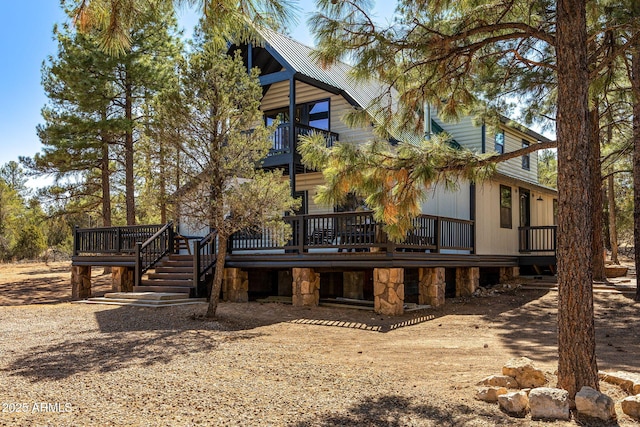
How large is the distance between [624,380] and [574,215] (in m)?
1.80

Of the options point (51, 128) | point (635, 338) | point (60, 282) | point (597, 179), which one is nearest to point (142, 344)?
point (635, 338)

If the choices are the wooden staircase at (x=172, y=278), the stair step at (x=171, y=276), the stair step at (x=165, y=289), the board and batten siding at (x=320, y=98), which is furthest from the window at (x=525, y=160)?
the stair step at (x=165, y=289)

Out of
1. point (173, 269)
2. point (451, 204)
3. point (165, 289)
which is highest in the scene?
point (451, 204)

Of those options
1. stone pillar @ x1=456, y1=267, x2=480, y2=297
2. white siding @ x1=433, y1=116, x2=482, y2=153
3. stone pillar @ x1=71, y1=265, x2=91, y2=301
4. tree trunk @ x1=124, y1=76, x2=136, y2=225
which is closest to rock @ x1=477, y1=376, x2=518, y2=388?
stone pillar @ x1=456, y1=267, x2=480, y2=297

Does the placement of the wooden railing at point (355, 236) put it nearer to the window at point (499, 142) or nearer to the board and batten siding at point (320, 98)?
the board and batten siding at point (320, 98)

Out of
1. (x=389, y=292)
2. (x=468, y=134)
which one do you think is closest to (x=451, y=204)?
(x=468, y=134)

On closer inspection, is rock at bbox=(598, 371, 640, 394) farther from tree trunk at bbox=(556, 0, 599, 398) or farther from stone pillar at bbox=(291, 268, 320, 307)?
stone pillar at bbox=(291, 268, 320, 307)

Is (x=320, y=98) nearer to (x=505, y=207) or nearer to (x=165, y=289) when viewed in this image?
(x=505, y=207)

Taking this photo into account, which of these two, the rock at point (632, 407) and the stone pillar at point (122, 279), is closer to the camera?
the rock at point (632, 407)

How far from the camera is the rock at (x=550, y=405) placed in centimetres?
460

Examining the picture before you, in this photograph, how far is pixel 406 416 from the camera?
182 inches

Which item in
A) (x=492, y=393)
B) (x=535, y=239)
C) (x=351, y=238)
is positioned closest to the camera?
(x=492, y=393)

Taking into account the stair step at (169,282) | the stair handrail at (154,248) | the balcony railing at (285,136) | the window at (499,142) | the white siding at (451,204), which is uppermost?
the window at (499,142)

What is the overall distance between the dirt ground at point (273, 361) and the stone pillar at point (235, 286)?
1266 millimetres
